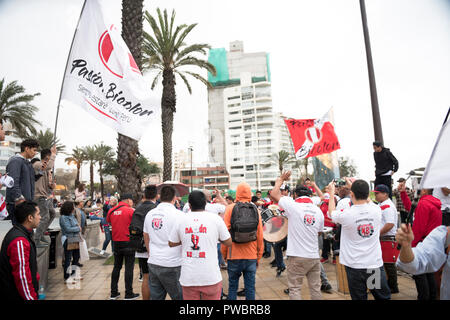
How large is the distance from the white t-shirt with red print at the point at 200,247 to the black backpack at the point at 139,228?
1.90m

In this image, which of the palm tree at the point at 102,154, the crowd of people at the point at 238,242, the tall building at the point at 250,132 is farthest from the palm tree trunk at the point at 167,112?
the tall building at the point at 250,132

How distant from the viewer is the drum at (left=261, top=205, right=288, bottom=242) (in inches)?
220

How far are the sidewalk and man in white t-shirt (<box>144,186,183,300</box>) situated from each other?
226 centimetres

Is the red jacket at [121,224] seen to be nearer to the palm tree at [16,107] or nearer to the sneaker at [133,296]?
the sneaker at [133,296]

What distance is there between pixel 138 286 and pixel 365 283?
5.08 m

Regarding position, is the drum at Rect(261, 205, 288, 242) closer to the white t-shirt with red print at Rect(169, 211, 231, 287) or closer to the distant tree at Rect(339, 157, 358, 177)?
the white t-shirt with red print at Rect(169, 211, 231, 287)

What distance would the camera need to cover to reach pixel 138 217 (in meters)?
5.02

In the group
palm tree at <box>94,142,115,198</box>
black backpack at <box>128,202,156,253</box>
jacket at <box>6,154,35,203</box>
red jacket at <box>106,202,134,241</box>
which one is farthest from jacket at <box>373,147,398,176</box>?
palm tree at <box>94,142,115,198</box>

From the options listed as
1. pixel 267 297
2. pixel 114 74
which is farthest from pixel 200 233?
pixel 114 74

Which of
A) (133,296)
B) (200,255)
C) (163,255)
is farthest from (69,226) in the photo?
(200,255)

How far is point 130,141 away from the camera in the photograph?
8.75 meters

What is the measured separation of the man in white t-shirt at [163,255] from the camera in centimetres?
384
